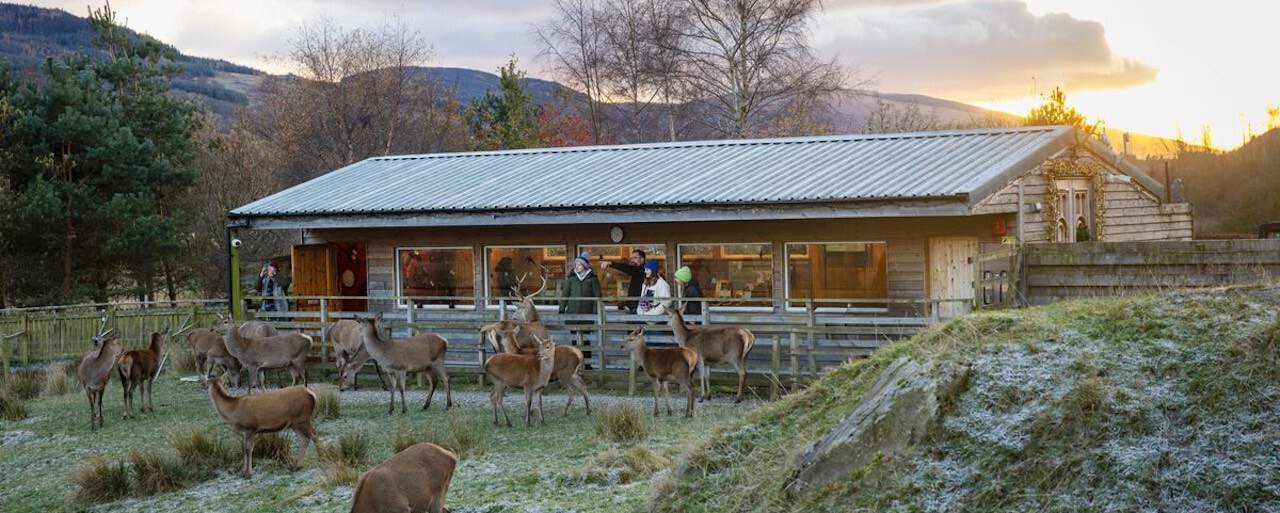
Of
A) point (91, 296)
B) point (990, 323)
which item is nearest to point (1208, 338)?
point (990, 323)

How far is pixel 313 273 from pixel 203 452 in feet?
31.8

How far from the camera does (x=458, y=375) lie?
69.3ft

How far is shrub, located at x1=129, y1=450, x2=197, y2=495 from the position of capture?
12.9 m

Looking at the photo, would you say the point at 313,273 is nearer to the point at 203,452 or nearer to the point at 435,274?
the point at 435,274

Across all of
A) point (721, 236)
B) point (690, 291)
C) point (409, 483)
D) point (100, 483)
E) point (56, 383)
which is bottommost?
point (100, 483)

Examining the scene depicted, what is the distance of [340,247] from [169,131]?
15.9m

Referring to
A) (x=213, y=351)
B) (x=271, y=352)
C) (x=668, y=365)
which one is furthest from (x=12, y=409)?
(x=668, y=365)

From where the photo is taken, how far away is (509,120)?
50.9m

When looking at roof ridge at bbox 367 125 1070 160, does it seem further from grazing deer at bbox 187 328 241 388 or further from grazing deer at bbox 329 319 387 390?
grazing deer at bbox 187 328 241 388

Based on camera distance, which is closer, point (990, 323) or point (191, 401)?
point (990, 323)

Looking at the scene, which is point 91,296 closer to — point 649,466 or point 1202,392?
point 649,466

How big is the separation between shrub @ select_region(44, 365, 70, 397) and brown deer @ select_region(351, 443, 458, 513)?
1419 cm

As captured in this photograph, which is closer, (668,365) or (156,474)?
(156,474)

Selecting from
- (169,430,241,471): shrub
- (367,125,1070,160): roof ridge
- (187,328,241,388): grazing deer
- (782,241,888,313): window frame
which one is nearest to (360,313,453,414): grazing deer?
(187,328,241,388): grazing deer
